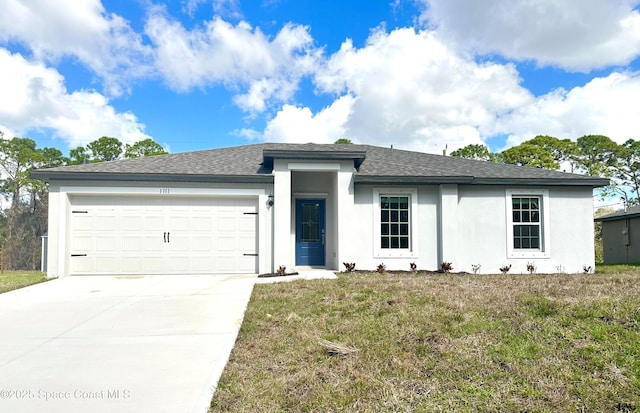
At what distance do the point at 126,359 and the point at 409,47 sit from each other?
16785 mm

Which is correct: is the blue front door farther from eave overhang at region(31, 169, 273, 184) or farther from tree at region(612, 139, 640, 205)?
tree at region(612, 139, 640, 205)

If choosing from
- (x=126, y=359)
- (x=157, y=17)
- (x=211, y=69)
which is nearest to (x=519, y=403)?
(x=126, y=359)

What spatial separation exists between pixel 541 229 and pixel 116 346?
39.0 feet

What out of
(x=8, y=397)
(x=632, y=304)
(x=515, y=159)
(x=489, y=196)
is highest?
(x=515, y=159)

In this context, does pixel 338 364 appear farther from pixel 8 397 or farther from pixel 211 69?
pixel 211 69

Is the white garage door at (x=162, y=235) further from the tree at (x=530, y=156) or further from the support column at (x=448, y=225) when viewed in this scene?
the tree at (x=530, y=156)

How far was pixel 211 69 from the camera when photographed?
712 inches

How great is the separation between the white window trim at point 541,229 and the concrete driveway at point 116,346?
27.2 ft

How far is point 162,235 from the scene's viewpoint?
1094cm

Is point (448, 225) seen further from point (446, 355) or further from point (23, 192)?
point (23, 192)

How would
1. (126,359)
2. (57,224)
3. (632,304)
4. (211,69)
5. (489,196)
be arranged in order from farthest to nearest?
(211,69), (489,196), (57,224), (632,304), (126,359)

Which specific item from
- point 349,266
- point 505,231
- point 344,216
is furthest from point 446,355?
point 505,231

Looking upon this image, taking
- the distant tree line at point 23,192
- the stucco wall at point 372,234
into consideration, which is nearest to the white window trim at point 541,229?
the stucco wall at point 372,234

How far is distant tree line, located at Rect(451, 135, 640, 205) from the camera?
29891 mm
